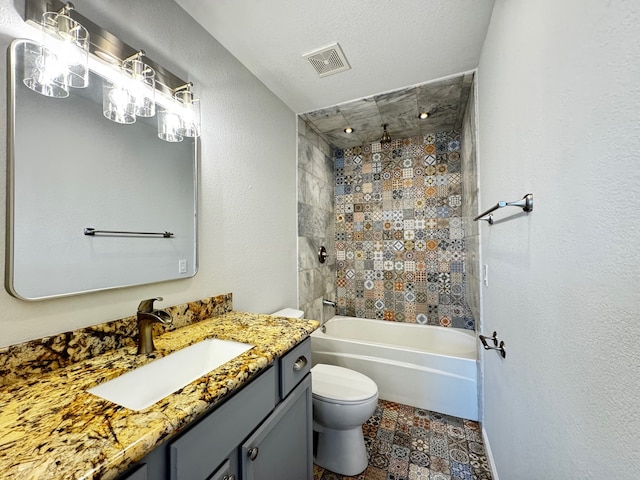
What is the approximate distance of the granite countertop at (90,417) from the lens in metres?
0.44

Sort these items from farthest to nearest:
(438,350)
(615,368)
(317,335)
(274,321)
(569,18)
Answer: (438,350), (317,335), (274,321), (569,18), (615,368)

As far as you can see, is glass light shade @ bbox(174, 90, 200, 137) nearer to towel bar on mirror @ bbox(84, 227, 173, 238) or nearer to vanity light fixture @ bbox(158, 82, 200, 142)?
vanity light fixture @ bbox(158, 82, 200, 142)

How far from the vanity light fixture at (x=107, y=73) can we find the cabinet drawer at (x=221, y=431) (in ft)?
3.66

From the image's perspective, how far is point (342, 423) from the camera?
4.76 ft

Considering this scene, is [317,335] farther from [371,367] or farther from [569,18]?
[569,18]

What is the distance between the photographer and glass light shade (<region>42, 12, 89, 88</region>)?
831 mm

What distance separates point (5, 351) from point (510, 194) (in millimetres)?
1791

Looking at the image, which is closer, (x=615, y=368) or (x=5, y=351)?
(x=615, y=368)

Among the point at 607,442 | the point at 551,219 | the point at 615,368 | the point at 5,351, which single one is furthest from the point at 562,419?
the point at 5,351

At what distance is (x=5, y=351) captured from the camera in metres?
0.71

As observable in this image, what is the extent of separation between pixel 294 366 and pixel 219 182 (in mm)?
1069

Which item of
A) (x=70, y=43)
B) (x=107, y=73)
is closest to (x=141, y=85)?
(x=107, y=73)

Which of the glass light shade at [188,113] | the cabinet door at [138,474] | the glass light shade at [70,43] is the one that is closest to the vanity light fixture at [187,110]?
the glass light shade at [188,113]

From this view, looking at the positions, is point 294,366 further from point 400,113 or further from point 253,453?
point 400,113
